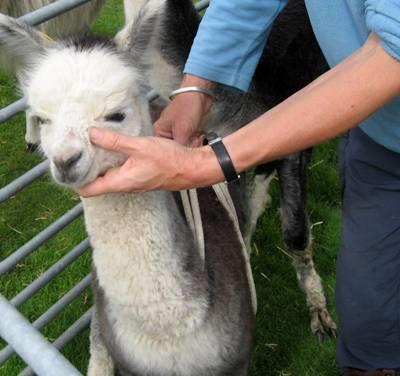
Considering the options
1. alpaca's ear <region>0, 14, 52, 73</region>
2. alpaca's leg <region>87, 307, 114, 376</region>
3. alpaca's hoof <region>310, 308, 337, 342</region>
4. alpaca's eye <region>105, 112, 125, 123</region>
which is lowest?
alpaca's hoof <region>310, 308, 337, 342</region>

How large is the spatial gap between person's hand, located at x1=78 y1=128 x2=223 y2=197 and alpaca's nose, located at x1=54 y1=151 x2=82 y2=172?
4cm

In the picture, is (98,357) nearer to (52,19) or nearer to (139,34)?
(139,34)

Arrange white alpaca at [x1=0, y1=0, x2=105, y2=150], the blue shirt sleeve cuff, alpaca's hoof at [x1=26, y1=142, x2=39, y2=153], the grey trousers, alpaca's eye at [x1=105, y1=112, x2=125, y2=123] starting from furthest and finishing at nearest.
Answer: alpaca's hoof at [x1=26, y1=142, x2=39, y2=153], white alpaca at [x1=0, y1=0, x2=105, y2=150], the grey trousers, alpaca's eye at [x1=105, y1=112, x2=125, y2=123], the blue shirt sleeve cuff

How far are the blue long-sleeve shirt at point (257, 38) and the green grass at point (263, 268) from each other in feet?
2.93

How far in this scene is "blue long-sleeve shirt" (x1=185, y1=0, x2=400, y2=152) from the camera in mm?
1277

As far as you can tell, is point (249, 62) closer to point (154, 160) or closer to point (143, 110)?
point (143, 110)

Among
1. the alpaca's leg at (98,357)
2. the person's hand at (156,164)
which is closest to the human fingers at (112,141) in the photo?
the person's hand at (156,164)

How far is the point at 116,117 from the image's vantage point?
1.21m

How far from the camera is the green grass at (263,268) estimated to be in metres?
2.28

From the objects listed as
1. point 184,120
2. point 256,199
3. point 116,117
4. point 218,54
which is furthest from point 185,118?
point 256,199

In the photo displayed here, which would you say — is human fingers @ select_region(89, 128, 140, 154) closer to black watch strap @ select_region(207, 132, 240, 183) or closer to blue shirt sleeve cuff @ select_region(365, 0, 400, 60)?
black watch strap @ select_region(207, 132, 240, 183)

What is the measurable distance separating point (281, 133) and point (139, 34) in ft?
1.70

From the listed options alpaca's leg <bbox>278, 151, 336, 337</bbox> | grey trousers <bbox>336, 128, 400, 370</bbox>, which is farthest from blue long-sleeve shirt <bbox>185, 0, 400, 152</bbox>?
alpaca's leg <bbox>278, 151, 336, 337</bbox>

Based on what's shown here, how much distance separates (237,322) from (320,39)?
725 mm
